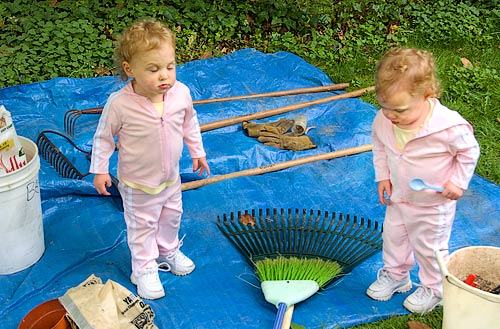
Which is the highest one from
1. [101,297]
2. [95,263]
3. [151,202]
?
[151,202]

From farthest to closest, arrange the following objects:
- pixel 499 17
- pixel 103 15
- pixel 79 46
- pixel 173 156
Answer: pixel 499 17
pixel 103 15
pixel 79 46
pixel 173 156

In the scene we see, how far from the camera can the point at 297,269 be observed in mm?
3176

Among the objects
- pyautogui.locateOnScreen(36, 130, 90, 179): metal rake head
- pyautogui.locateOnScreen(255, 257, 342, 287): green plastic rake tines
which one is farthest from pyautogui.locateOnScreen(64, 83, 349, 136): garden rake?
pyautogui.locateOnScreen(255, 257, 342, 287): green plastic rake tines

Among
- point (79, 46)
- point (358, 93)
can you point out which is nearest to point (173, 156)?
point (358, 93)

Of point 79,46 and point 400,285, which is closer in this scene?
point 400,285

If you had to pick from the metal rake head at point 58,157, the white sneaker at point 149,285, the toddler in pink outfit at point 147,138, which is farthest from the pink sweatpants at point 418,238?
the metal rake head at point 58,157

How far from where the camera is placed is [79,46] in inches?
221

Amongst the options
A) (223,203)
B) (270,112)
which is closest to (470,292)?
(223,203)

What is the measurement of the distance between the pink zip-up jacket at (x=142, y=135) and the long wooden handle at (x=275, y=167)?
0.96 metres

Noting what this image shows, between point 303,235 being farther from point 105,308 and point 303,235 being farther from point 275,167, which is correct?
point 105,308

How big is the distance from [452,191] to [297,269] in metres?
0.91

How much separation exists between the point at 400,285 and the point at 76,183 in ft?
6.43

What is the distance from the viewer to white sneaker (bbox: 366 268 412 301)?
10.4 ft

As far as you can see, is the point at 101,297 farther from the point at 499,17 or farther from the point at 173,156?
the point at 499,17
